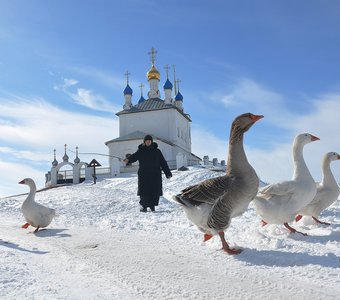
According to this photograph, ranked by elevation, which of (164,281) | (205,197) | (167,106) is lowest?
(164,281)

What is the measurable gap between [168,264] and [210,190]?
0.94 meters

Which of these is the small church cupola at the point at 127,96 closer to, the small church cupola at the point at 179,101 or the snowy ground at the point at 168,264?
the small church cupola at the point at 179,101

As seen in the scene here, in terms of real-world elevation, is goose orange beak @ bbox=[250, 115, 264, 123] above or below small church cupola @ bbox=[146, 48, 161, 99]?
below

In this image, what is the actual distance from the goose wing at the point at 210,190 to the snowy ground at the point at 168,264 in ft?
1.95

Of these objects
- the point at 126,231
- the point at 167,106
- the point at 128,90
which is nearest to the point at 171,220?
the point at 126,231

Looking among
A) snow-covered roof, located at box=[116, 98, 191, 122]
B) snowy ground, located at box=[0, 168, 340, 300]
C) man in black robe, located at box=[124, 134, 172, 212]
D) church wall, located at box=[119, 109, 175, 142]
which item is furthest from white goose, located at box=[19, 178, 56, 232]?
snow-covered roof, located at box=[116, 98, 191, 122]

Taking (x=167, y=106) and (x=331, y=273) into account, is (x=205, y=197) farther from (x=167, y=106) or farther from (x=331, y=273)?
(x=167, y=106)

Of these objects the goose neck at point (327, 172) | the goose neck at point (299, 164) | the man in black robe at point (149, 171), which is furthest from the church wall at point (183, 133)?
the goose neck at point (299, 164)

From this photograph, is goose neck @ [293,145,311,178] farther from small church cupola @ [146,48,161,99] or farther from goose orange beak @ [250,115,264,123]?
small church cupola @ [146,48,161,99]

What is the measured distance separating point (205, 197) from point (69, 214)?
5711mm

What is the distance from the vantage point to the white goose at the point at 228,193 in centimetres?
435

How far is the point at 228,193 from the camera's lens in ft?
14.2

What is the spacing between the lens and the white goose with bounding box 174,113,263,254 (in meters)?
4.35

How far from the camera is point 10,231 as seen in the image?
7.06 m
